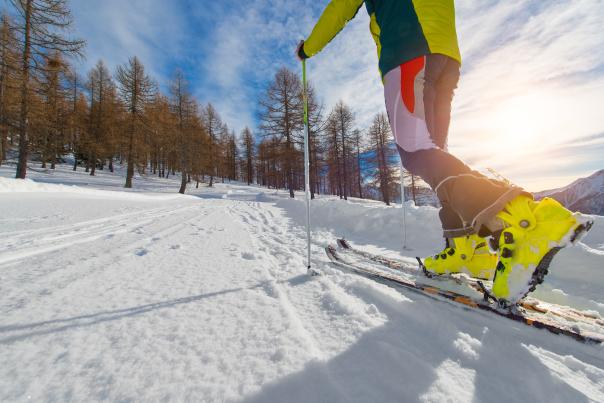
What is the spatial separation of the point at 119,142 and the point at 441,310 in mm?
24061

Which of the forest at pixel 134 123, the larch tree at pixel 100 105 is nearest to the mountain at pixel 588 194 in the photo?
the forest at pixel 134 123

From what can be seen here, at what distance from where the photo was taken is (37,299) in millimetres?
1335

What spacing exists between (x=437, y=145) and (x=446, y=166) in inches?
9.7

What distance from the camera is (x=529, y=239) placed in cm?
114

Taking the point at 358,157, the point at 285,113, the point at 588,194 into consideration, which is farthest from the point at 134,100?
the point at 588,194

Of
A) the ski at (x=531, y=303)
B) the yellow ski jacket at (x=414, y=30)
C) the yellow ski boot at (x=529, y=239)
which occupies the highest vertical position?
the yellow ski jacket at (x=414, y=30)

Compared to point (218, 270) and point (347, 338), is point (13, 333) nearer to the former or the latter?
point (218, 270)

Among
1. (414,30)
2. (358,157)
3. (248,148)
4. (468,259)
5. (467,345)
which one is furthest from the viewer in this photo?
(248,148)

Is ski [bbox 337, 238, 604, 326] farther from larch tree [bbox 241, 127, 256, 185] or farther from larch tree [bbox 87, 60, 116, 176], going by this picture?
larch tree [bbox 241, 127, 256, 185]

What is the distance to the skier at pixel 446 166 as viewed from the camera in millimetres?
1143

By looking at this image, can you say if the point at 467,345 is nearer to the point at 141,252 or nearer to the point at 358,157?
the point at 141,252

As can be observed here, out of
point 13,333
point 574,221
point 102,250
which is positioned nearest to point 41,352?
point 13,333

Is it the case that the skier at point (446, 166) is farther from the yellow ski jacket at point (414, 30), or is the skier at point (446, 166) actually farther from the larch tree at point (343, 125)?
the larch tree at point (343, 125)

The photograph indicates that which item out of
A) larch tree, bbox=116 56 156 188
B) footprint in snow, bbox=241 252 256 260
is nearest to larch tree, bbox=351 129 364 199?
larch tree, bbox=116 56 156 188
